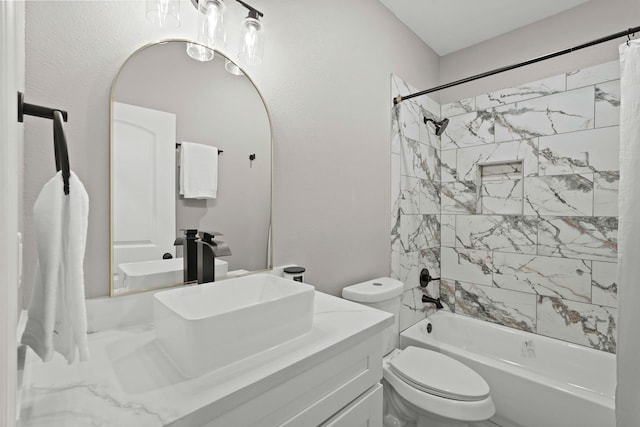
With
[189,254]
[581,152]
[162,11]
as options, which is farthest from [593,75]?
[189,254]

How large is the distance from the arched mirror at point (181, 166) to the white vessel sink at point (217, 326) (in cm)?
18

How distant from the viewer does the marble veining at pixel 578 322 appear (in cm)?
190

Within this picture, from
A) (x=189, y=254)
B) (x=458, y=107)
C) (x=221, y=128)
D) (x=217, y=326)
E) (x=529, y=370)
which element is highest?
(x=458, y=107)

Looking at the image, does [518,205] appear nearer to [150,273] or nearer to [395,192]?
[395,192]

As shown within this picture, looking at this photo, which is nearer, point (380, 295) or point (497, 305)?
point (380, 295)

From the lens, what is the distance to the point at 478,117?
2471mm

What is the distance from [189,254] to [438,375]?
54.2 inches

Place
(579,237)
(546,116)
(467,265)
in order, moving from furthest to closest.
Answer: (467,265), (546,116), (579,237)

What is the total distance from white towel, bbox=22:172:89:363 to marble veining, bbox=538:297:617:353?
258 centimetres

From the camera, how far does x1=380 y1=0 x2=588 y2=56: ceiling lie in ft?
6.70

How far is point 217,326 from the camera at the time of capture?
2.33 ft

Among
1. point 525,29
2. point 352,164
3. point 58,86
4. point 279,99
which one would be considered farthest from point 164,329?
point 525,29

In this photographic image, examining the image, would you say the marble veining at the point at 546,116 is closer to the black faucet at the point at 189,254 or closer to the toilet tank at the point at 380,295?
the toilet tank at the point at 380,295

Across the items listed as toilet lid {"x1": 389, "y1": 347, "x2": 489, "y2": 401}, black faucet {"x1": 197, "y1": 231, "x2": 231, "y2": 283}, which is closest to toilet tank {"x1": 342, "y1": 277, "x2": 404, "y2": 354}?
toilet lid {"x1": 389, "y1": 347, "x2": 489, "y2": 401}
